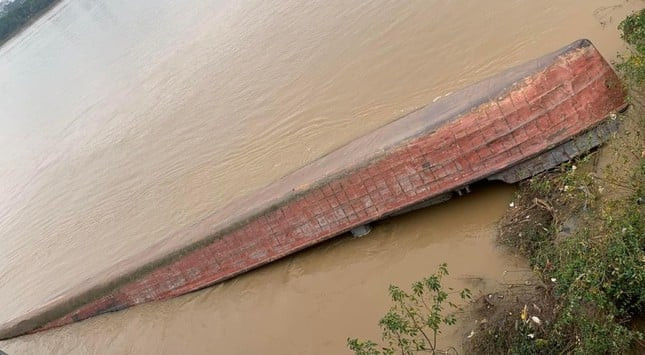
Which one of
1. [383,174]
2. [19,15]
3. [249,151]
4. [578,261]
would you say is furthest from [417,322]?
[19,15]

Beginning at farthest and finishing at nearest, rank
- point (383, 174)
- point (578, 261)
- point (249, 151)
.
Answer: point (249, 151) < point (383, 174) < point (578, 261)

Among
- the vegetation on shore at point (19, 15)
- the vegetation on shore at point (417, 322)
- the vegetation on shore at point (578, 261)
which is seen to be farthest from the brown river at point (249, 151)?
the vegetation on shore at point (19, 15)

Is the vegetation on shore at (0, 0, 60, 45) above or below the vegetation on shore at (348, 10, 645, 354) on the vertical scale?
above

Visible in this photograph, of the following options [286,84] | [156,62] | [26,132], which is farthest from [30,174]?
[286,84]

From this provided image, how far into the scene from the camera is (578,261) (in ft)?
11.6

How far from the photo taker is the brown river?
5551 millimetres

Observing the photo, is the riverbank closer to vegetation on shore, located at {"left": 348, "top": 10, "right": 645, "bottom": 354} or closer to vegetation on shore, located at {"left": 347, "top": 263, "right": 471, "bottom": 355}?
vegetation on shore, located at {"left": 348, "top": 10, "right": 645, "bottom": 354}

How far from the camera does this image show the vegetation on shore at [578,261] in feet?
11.0

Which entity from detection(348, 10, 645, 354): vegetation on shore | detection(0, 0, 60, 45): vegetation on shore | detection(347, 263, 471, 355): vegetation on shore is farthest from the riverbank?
detection(0, 0, 60, 45): vegetation on shore

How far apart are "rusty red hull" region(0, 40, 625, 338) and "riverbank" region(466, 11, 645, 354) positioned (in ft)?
1.10

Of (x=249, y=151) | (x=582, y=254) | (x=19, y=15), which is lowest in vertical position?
(x=582, y=254)

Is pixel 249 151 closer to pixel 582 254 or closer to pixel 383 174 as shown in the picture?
pixel 383 174

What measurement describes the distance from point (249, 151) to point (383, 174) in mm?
3295

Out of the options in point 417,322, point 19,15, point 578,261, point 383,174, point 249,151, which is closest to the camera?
point 578,261
